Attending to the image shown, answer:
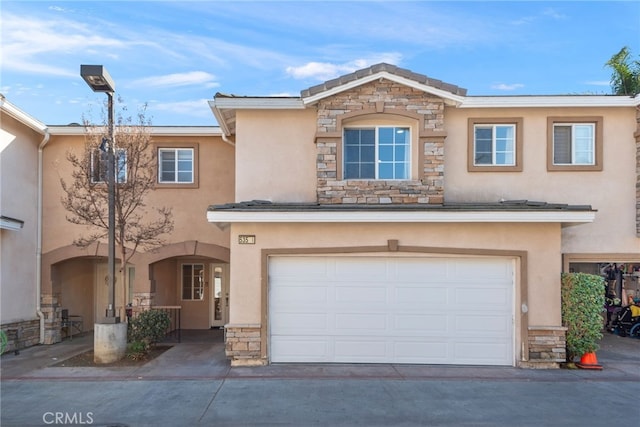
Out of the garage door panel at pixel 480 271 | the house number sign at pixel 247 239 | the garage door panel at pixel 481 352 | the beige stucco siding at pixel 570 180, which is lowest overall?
the garage door panel at pixel 481 352

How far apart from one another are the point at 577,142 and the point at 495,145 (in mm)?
2103

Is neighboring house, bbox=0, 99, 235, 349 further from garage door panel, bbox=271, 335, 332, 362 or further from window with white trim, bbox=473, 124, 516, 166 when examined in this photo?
window with white trim, bbox=473, 124, 516, 166

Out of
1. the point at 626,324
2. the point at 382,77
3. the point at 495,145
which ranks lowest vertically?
the point at 626,324

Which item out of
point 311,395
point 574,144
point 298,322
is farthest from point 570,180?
point 311,395

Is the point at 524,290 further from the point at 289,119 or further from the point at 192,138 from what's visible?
the point at 192,138

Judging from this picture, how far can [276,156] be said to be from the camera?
10594mm

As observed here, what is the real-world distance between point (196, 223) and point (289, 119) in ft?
14.0

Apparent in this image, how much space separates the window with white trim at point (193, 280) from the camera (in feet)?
49.7

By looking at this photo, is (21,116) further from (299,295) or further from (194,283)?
(299,295)

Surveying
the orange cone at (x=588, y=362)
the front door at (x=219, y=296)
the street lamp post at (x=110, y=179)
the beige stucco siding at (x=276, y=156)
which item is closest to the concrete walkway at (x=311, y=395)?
the orange cone at (x=588, y=362)

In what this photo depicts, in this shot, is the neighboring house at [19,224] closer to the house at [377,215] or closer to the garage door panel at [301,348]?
the house at [377,215]

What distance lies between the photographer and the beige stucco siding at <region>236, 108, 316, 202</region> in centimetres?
1054

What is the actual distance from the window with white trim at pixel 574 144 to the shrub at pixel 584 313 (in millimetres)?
3152

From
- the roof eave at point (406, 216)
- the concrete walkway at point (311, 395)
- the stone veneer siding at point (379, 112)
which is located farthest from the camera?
the stone veneer siding at point (379, 112)
